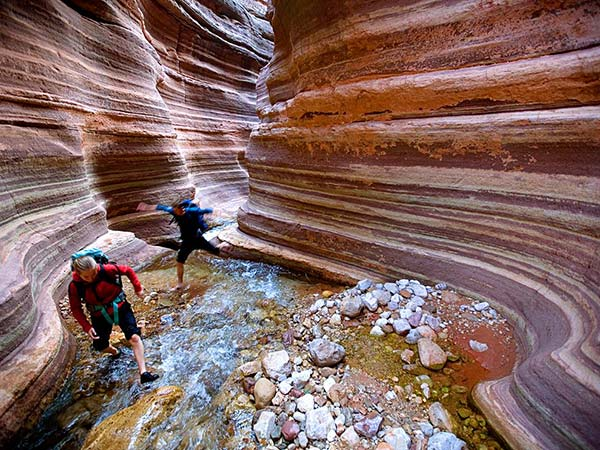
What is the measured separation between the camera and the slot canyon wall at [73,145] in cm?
229

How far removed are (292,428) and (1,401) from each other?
1.90 m

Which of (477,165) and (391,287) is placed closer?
(477,165)

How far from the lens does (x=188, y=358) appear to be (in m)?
2.65

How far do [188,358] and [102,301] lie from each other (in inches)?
37.0

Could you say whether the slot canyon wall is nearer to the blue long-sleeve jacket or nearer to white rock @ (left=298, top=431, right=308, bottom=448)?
the blue long-sleeve jacket

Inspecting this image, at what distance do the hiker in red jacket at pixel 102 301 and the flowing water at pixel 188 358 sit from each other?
0.23 m

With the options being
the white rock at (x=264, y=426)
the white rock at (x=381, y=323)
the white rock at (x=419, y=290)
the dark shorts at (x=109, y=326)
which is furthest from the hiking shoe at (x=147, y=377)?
the white rock at (x=419, y=290)

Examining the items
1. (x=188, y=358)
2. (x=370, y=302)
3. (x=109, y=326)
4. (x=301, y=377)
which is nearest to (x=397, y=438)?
(x=301, y=377)

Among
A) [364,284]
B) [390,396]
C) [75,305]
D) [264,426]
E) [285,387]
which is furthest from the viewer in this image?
[364,284]

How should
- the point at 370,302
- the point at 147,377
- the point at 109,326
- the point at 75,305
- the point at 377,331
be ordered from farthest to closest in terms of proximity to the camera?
the point at 370,302, the point at 377,331, the point at 109,326, the point at 147,377, the point at 75,305

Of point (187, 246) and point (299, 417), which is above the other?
point (187, 246)

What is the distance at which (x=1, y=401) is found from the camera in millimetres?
1771

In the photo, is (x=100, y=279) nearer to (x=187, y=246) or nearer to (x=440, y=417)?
(x=187, y=246)

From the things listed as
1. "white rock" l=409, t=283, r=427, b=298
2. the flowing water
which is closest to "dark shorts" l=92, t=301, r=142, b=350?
the flowing water
